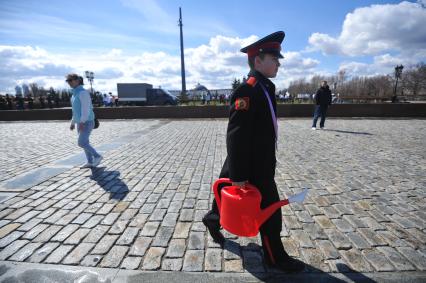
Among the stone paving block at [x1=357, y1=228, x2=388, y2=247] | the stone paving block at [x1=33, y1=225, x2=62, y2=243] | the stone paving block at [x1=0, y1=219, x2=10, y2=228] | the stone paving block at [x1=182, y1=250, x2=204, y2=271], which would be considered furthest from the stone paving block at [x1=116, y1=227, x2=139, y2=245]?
the stone paving block at [x1=357, y1=228, x2=388, y2=247]

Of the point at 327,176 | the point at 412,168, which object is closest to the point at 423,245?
the point at 327,176

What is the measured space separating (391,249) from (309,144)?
5.93 meters

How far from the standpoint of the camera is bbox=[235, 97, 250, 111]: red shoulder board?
→ 6.79ft

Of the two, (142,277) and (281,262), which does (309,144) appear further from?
(142,277)

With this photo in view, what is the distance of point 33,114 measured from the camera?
19.1m

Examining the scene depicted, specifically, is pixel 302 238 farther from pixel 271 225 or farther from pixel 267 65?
pixel 267 65

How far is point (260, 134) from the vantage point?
87.0 inches

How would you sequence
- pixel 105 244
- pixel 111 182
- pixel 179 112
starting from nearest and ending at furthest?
pixel 105 244 < pixel 111 182 < pixel 179 112

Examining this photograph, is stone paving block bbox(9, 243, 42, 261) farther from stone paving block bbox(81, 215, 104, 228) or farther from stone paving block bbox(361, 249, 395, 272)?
stone paving block bbox(361, 249, 395, 272)


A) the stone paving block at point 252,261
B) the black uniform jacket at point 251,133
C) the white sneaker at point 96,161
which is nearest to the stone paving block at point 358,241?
the stone paving block at point 252,261

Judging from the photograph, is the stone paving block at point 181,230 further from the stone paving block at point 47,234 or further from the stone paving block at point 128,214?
the stone paving block at point 47,234

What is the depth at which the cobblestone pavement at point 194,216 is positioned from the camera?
8.59 feet

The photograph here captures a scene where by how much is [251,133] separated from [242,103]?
0.26m

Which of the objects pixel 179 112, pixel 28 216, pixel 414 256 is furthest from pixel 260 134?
pixel 179 112
